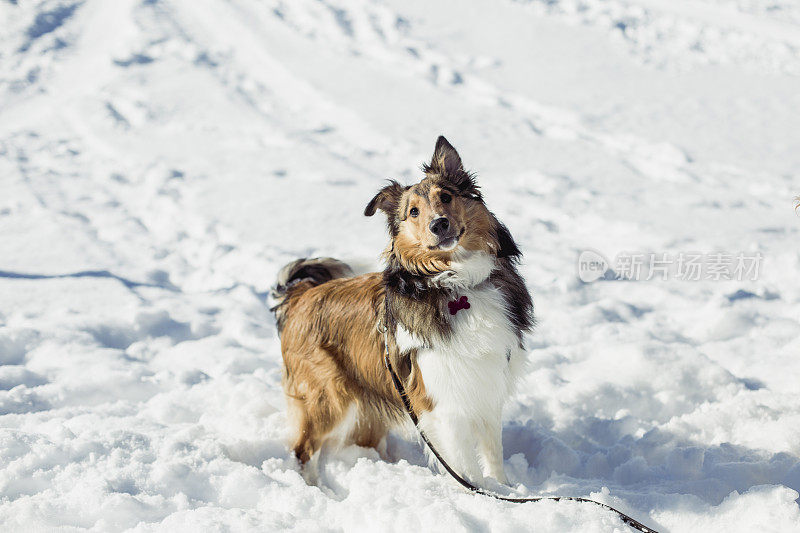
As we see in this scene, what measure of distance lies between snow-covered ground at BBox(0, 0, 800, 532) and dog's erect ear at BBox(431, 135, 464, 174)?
1165mm

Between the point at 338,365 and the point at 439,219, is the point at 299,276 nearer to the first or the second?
the point at 338,365

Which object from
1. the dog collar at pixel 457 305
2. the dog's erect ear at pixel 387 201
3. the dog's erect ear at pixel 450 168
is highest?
the dog's erect ear at pixel 450 168

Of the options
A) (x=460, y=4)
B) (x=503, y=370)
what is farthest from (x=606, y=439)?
(x=460, y=4)

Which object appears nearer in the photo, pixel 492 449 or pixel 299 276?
pixel 492 449

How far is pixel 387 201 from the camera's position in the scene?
3018mm

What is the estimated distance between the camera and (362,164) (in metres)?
8.55

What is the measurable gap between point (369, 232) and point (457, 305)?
418 centimetres

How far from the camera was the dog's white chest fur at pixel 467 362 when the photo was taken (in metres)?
2.84

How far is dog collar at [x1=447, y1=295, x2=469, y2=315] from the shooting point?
9.32 ft

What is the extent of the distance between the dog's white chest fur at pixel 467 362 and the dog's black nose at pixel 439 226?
189 millimetres

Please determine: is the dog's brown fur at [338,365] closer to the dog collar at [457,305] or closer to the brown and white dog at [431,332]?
the brown and white dog at [431,332]

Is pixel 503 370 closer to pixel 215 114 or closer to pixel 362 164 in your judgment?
pixel 362 164

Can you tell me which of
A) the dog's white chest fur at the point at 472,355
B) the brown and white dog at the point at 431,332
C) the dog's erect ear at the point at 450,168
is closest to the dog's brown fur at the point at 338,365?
the brown and white dog at the point at 431,332

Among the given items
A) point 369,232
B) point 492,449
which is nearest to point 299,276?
point 492,449
